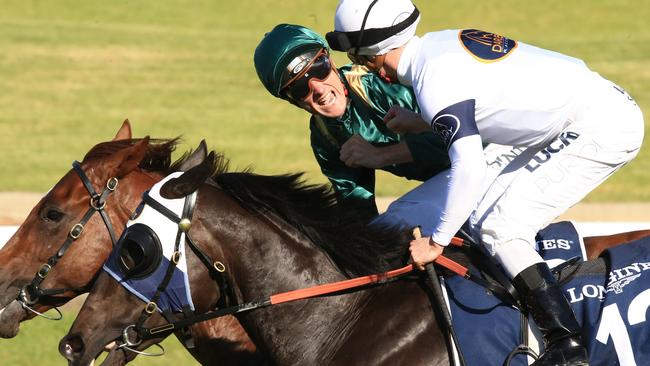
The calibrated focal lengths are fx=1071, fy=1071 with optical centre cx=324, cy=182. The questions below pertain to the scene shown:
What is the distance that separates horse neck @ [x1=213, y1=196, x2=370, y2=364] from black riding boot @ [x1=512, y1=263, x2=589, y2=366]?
581mm

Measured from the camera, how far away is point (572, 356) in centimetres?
353

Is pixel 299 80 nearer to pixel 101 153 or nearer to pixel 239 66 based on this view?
pixel 101 153

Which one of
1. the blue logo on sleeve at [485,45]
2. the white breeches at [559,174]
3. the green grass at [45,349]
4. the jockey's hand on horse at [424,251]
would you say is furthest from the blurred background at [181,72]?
the blue logo on sleeve at [485,45]

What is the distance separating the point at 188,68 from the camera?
1752 cm

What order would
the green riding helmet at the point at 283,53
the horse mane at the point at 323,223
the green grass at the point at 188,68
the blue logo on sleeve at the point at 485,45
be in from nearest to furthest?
the blue logo on sleeve at the point at 485,45, the horse mane at the point at 323,223, the green riding helmet at the point at 283,53, the green grass at the point at 188,68

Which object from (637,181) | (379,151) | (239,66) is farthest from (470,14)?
(379,151)

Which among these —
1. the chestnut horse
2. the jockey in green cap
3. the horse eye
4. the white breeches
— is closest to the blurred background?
the jockey in green cap

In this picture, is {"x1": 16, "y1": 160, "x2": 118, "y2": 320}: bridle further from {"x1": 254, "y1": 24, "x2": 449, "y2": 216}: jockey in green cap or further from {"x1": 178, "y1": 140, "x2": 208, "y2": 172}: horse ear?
{"x1": 254, "y1": 24, "x2": 449, "y2": 216}: jockey in green cap

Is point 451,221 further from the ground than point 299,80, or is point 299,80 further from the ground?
point 299,80

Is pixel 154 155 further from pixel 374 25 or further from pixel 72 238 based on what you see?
pixel 374 25

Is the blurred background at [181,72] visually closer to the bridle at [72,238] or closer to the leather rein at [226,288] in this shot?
the bridle at [72,238]

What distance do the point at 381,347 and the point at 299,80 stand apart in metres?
1.05

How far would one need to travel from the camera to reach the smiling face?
4.06m

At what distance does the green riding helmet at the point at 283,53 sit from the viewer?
3.97 meters
